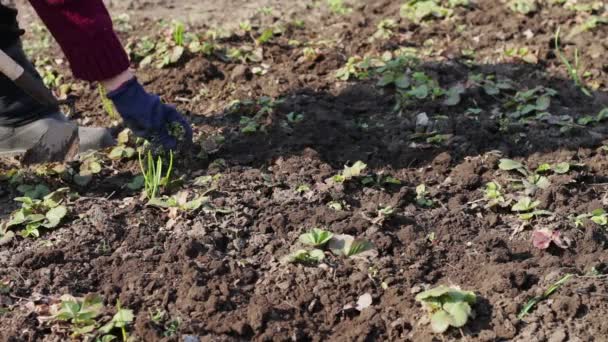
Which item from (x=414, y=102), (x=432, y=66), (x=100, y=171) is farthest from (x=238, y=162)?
(x=432, y=66)

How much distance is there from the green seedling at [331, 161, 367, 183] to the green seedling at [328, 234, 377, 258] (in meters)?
0.45

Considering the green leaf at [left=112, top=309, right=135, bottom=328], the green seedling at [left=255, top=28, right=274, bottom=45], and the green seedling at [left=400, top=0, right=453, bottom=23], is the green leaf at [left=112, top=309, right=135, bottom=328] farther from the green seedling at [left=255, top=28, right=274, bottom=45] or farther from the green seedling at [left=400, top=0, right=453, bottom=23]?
the green seedling at [left=400, top=0, right=453, bottom=23]

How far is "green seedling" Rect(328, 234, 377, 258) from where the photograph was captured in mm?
2910

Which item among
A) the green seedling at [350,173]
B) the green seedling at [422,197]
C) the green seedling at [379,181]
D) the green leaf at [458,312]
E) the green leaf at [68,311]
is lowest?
the green seedling at [422,197]

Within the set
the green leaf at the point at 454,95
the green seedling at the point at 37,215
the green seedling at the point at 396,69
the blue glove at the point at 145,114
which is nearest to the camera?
the green seedling at the point at 37,215

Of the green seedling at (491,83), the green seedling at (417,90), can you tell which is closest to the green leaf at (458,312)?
the green seedling at (417,90)

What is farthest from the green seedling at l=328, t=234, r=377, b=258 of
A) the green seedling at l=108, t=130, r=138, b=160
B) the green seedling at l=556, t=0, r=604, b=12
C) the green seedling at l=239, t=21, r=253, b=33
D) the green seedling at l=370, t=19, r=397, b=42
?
the green seedling at l=556, t=0, r=604, b=12

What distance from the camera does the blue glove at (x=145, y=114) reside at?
11.3 ft

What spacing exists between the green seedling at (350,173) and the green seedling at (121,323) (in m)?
1.08

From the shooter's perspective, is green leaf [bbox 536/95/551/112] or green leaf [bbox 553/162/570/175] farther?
green leaf [bbox 536/95/551/112]

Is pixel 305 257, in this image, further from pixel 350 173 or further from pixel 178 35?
pixel 178 35

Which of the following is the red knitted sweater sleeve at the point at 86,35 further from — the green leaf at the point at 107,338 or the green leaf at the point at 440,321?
the green leaf at the point at 440,321

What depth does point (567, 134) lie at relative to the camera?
3.80 metres

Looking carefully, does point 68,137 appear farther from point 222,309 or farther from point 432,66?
point 432,66
